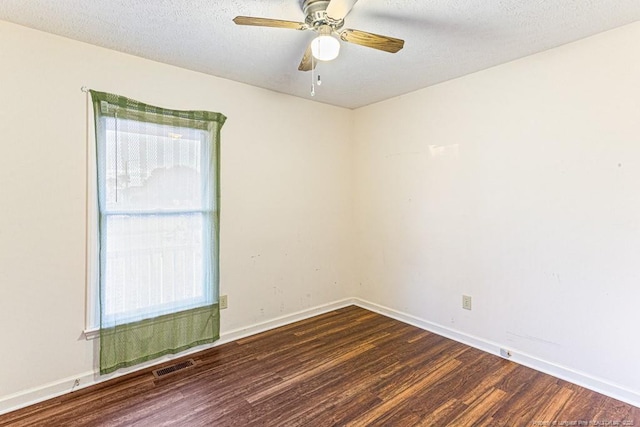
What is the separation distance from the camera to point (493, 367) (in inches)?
98.3

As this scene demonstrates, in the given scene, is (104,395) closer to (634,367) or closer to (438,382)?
(438,382)

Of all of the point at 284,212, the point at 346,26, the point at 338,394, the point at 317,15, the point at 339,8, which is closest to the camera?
the point at 339,8

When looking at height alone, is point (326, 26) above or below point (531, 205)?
above

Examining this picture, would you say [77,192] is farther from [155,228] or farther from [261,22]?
[261,22]

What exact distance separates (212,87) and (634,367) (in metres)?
3.58

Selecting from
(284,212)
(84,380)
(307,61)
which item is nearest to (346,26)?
(307,61)

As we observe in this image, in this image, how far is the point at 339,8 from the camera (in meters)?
1.58

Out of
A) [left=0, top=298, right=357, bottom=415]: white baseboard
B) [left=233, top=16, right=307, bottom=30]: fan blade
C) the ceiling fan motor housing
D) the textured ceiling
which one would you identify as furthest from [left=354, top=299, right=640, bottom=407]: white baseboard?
[left=233, top=16, right=307, bottom=30]: fan blade

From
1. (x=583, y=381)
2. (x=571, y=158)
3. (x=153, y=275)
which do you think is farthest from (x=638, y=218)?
(x=153, y=275)

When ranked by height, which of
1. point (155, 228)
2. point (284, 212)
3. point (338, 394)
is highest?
point (284, 212)

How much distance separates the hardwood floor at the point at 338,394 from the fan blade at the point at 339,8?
219cm

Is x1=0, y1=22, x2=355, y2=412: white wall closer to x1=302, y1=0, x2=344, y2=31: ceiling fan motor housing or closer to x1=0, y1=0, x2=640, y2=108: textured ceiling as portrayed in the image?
x1=0, y1=0, x2=640, y2=108: textured ceiling

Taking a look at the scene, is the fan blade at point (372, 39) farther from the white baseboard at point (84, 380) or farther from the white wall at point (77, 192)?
the white baseboard at point (84, 380)

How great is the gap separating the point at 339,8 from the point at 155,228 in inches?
76.8
